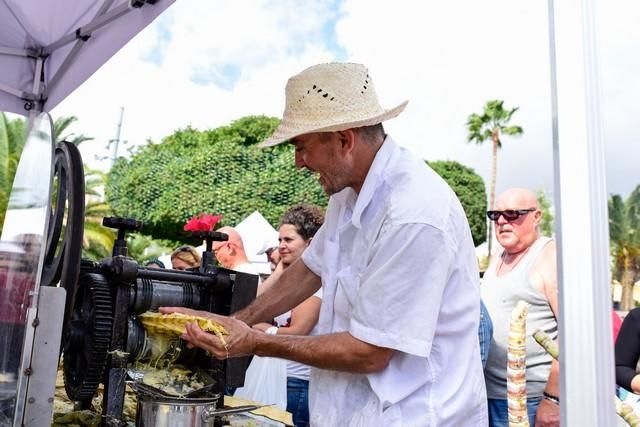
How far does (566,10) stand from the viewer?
4.04 feet

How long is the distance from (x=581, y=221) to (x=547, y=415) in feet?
7.60

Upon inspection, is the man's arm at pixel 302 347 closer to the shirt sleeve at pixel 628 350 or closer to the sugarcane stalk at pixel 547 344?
the sugarcane stalk at pixel 547 344

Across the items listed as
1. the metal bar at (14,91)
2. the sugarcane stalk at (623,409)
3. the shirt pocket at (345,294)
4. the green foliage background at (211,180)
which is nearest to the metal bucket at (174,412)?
the shirt pocket at (345,294)

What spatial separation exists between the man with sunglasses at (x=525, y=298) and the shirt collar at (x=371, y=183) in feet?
5.67

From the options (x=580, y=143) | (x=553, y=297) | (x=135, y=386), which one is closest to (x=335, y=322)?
(x=135, y=386)

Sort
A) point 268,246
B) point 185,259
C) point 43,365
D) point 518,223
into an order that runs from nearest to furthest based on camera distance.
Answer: point 43,365 < point 518,223 < point 185,259 < point 268,246

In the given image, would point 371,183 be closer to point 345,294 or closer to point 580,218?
point 345,294

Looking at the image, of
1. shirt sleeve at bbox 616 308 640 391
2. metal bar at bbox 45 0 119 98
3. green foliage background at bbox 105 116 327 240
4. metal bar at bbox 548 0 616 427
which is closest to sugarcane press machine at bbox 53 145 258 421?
metal bar at bbox 548 0 616 427

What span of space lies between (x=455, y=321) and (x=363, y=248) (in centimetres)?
34

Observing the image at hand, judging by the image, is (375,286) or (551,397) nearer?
(375,286)

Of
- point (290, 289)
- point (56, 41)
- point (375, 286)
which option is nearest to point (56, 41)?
point (56, 41)

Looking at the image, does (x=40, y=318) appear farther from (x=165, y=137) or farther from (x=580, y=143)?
(x=165, y=137)

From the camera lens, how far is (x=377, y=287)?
1742 millimetres

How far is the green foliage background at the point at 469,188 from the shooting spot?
91.6 feet
